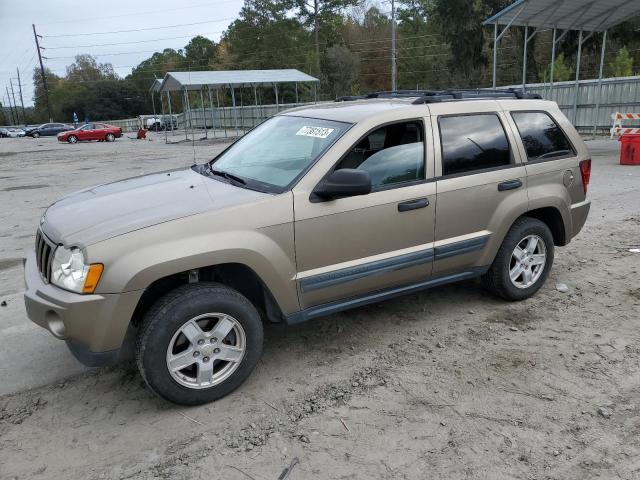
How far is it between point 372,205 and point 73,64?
401ft

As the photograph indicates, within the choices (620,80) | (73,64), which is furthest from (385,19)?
(73,64)

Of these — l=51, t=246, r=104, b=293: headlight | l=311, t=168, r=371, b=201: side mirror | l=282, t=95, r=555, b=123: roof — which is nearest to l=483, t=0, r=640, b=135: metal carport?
l=282, t=95, r=555, b=123: roof

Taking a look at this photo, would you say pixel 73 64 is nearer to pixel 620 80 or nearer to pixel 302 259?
pixel 620 80

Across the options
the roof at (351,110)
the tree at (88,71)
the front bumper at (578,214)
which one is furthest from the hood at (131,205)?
the tree at (88,71)

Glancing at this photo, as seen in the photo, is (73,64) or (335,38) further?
(73,64)

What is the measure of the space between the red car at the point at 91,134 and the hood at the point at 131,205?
39083 mm

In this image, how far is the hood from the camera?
Answer: 316cm

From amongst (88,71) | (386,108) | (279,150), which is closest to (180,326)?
(279,150)

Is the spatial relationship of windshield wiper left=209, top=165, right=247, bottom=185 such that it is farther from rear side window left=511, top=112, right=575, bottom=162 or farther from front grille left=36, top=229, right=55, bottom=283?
rear side window left=511, top=112, right=575, bottom=162

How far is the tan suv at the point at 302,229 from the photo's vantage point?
310 centimetres

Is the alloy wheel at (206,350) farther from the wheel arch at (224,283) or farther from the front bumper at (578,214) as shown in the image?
the front bumper at (578,214)

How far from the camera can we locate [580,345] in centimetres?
404

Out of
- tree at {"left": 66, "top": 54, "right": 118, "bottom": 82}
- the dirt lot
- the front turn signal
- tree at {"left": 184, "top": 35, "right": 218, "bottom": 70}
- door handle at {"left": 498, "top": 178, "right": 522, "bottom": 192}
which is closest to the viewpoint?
the dirt lot

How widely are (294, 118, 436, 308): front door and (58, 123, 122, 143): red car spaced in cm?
4004
